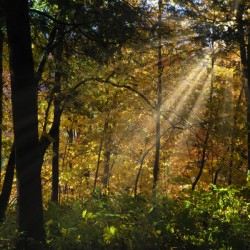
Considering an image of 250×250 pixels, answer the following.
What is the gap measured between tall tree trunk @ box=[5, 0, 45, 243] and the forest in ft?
0.06

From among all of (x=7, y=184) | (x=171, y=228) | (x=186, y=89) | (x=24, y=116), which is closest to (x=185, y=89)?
(x=186, y=89)

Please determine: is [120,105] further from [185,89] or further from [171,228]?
[171,228]

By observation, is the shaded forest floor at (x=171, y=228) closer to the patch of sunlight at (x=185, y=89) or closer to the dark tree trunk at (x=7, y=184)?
the dark tree trunk at (x=7, y=184)

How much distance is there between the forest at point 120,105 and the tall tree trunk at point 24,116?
0.02 m

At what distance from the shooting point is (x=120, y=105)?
17234 mm

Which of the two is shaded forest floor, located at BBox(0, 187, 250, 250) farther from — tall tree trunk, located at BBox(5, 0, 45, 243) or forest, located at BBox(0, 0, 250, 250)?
tall tree trunk, located at BBox(5, 0, 45, 243)

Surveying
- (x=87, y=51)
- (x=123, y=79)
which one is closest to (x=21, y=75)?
(x=87, y=51)

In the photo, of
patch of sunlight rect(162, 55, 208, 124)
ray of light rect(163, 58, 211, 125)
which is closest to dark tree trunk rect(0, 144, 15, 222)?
patch of sunlight rect(162, 55, 208, 124)

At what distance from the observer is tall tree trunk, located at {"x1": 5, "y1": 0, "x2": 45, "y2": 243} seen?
6547mm

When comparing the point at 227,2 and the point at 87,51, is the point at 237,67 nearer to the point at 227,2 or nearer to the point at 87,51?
the point at 227,2

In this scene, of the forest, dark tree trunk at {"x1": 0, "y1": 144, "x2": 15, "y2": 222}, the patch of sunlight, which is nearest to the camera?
the forest

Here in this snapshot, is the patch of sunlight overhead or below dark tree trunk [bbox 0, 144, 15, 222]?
overhead

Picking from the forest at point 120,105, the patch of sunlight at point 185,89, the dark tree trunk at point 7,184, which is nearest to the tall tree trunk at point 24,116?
the forest at point 120,105

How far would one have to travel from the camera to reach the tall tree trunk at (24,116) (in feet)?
21.5
